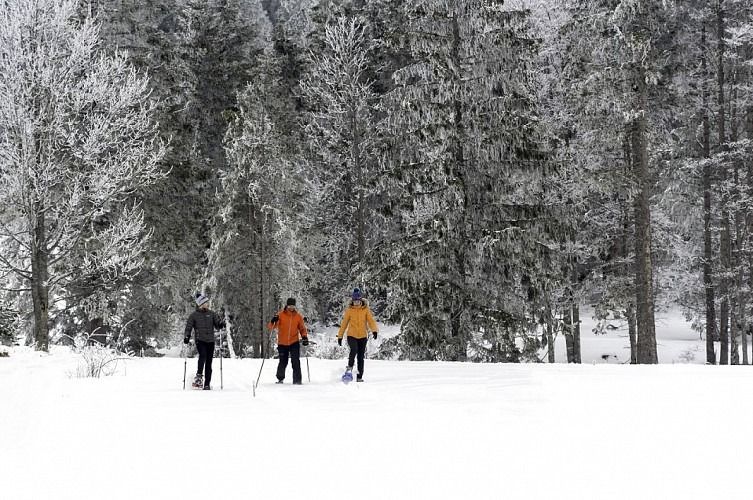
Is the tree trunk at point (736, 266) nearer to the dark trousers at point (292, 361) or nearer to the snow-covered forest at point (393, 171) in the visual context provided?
the snow-covered forest at point (393, 171)

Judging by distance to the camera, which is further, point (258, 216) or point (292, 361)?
point (258, 216)

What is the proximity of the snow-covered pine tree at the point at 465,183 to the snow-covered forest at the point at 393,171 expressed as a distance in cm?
6

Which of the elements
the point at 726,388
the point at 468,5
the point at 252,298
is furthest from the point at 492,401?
the point at 252,298

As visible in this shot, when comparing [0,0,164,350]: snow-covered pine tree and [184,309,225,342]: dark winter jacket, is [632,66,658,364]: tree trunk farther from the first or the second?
[0,0,164,350]: snow-covered pine tree

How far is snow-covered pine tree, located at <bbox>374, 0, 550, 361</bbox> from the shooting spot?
18.2m

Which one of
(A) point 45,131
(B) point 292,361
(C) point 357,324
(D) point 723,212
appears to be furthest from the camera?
(D) point 723,212

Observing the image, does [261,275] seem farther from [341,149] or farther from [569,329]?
[569,329]

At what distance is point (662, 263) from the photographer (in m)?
25.0

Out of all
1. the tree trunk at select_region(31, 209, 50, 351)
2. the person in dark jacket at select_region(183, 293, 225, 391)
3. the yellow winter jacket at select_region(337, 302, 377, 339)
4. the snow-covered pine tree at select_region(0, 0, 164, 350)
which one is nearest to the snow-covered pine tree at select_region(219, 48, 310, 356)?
the snow-covered pine tree at select_region(0, 0, 164, 350)

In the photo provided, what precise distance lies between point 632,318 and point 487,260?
25.1 ft

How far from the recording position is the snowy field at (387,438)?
5.94 m

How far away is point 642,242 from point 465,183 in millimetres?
4787

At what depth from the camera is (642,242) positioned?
18266 millimetres

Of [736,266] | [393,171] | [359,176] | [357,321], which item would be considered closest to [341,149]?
[359,176]
